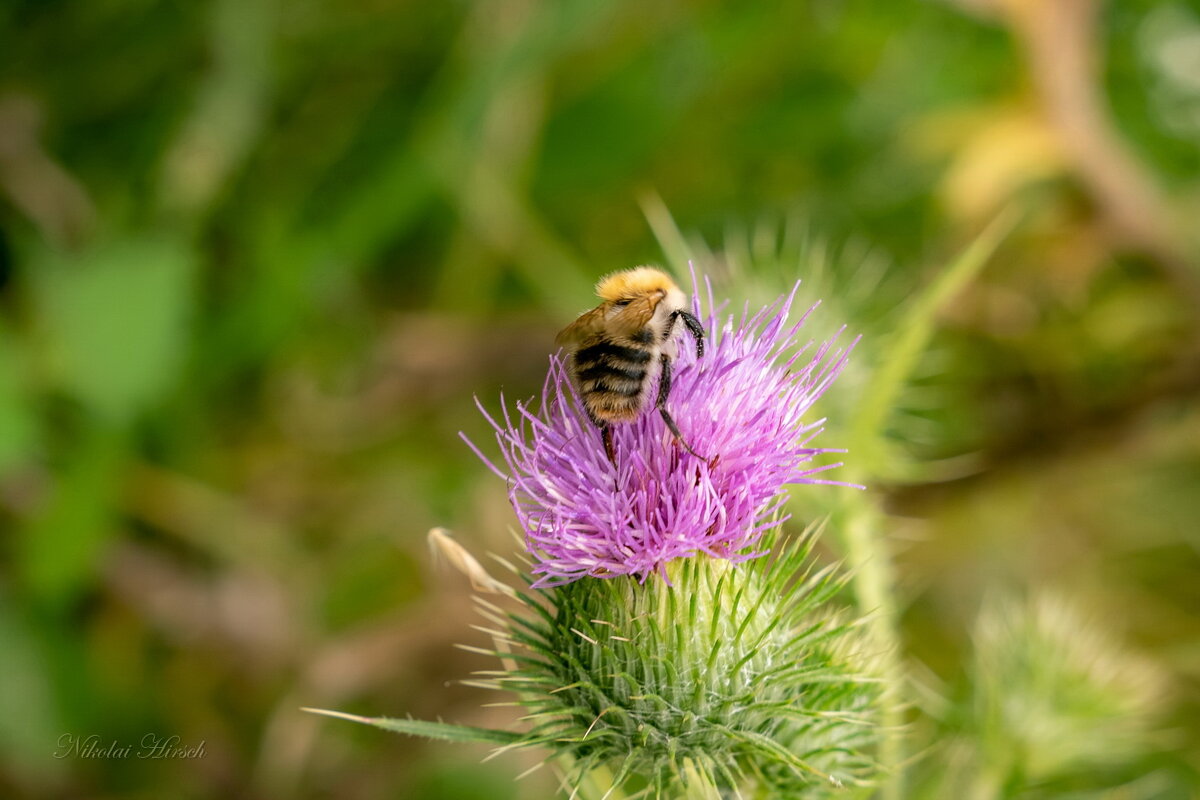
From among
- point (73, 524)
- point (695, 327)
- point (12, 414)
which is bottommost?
point (73, 524)

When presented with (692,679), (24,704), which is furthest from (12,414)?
(692,679)

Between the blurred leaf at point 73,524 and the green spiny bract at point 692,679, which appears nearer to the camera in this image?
the green spiny bract at point 692,679

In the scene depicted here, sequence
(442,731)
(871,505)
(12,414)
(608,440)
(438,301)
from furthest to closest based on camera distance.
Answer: (438,301) < (12,414) < (871,505) < (608,440) < (442,731)

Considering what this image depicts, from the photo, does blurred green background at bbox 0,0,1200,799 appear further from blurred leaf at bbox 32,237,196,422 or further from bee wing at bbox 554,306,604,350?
bee wing at bbox 554,306,604,350

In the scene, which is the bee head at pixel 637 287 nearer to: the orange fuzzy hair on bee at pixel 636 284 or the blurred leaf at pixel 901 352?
the orange fuzzy hair on bee at pixel 636 284

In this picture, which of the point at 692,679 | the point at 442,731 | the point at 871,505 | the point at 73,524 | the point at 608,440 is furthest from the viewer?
the point at 73,524

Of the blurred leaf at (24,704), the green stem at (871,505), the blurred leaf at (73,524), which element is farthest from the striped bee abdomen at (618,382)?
the blurred leaf at (24,704)

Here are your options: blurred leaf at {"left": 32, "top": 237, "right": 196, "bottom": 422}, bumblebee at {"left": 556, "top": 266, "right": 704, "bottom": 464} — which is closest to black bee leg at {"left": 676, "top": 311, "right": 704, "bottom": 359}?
bumblebee at {"left": 556, "top": 266, "right": 704, "bottom": 464}

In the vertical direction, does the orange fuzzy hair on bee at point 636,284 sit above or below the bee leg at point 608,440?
above

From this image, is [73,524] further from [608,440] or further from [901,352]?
[901,352]
